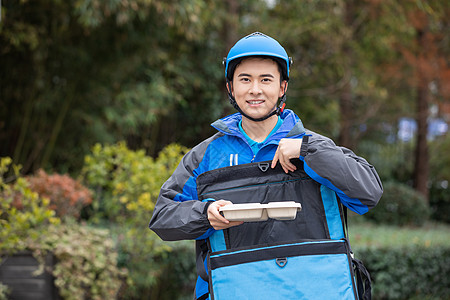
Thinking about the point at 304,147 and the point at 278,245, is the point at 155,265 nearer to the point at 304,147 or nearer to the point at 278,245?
the point at 278,245

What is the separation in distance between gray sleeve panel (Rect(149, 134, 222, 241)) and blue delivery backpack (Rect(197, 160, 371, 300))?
0.07 meters

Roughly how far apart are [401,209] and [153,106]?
5.46m

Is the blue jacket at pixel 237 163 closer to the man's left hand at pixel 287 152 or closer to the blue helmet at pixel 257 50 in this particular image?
the man's left hand at pixel 287 152

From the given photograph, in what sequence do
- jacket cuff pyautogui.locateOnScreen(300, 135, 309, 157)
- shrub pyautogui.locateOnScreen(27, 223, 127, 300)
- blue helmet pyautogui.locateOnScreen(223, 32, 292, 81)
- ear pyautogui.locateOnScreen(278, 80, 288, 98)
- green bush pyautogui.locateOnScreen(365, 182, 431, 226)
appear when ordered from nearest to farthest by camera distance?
jacket cuff pyautogui.locateOnScreen(300, 135, 309, 157)
blue helmet pyautogui.locateOnScreen(223, 32, 292, 81)
ear pyautogui.locateOnScreen(278, 80, 288, 98)
shrub pyautogui.locateOnScreen(27, 223, 127, 300)
green bush pyautogui.locateOnScreen(365, 182, 431, 226)

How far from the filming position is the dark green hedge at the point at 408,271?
17.6 ft

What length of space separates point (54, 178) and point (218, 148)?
9.20 ft

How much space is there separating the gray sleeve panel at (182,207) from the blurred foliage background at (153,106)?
2.01 m

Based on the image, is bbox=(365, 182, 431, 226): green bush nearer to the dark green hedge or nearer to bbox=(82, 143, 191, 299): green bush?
the dark green hedge

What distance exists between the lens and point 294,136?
175 cm

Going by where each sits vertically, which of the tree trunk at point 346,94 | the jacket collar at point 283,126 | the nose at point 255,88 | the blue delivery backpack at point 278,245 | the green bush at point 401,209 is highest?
the tree trunk at point 346,94

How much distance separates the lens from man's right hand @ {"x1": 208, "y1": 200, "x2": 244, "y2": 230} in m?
1.59

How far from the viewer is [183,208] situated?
5.60 ft

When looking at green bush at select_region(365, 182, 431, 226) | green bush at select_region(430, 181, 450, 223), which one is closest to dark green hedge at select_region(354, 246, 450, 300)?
green bush at select_region(365, 182, 431, 226)

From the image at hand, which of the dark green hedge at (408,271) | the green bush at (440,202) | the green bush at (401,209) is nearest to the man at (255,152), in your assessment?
the dark green hedge at (408,271)
